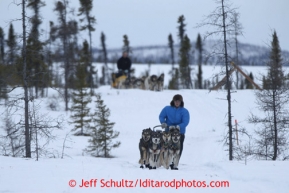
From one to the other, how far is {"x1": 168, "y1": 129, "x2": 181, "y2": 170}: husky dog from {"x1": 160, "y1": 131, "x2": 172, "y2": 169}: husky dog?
0.09 meters

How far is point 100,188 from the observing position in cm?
739

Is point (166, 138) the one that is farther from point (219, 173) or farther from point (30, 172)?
point (30, 172)

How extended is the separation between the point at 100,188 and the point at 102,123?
12.3 metres

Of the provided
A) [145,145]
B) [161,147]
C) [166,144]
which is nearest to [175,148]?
[166,144]

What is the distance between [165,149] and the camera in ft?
33.0

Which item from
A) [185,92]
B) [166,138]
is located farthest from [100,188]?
[185,92]

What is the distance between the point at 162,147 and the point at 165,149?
0.37ft

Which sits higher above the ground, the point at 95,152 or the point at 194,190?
the point at 194,190

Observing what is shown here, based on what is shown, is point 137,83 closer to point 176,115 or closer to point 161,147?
point 176,115

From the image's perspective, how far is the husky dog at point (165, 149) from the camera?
9898 mm

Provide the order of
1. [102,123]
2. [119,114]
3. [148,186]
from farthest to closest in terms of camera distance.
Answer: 1. [119,114]
2. [102,123]
3. [148,186]

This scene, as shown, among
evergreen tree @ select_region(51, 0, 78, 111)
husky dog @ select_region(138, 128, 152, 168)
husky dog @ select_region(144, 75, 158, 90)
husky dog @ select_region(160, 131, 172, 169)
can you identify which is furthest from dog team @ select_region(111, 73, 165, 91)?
husky dog @ select_region(160, 131, 172, 169)

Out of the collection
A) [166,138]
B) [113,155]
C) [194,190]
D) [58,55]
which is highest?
[58,55]

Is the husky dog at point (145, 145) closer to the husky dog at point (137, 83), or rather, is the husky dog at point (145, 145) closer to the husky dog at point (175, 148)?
the husky dog at point (175, 148)
